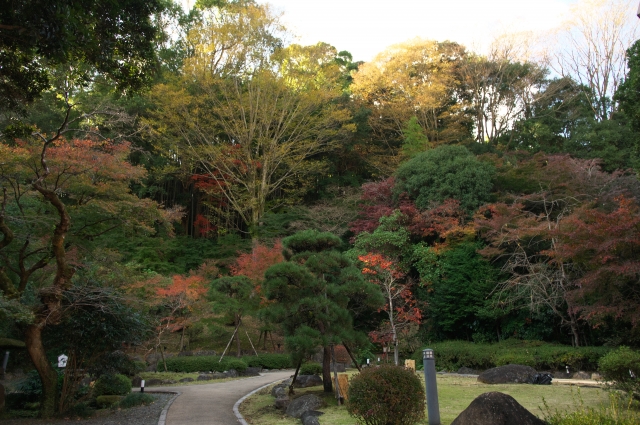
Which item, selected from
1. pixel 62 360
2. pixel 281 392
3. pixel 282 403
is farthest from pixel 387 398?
pixel 62 360

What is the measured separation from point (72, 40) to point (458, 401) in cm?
879

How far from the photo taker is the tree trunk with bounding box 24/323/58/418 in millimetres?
8844

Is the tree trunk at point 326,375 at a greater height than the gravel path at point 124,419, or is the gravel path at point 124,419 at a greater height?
the tree trunk at point 326,375

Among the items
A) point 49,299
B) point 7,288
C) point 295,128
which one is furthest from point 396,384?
point 295,128

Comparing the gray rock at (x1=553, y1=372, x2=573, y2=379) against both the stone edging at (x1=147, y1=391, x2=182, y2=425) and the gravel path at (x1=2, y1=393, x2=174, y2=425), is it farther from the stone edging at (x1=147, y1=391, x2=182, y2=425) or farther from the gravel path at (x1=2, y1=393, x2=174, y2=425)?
the gravel path at (x1=2, y1=393, x2=174, y2=425)

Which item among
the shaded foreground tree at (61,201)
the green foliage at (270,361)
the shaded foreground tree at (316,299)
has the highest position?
the shaded foreground tree at (61,201)

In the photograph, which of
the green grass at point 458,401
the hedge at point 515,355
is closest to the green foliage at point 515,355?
the hedge at point 515,355

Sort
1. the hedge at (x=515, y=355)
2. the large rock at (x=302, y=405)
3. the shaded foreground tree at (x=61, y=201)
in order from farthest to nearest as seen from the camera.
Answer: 1. the hedge at (x=515, y=355)
2. the shaded foreground tree at (x=61, y=201)
3. the large rock at (x=302, y=405)

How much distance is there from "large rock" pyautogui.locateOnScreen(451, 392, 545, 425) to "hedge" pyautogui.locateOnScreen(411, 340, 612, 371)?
10.7 m

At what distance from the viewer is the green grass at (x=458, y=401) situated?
7.80 metres

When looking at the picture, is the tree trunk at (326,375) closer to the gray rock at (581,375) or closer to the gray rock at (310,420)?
the gray rock at (310,420)

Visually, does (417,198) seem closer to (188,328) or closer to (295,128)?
(295,128)

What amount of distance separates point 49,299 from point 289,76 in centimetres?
1831

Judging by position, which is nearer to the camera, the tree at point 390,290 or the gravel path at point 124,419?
the gravel path at point 124,419
